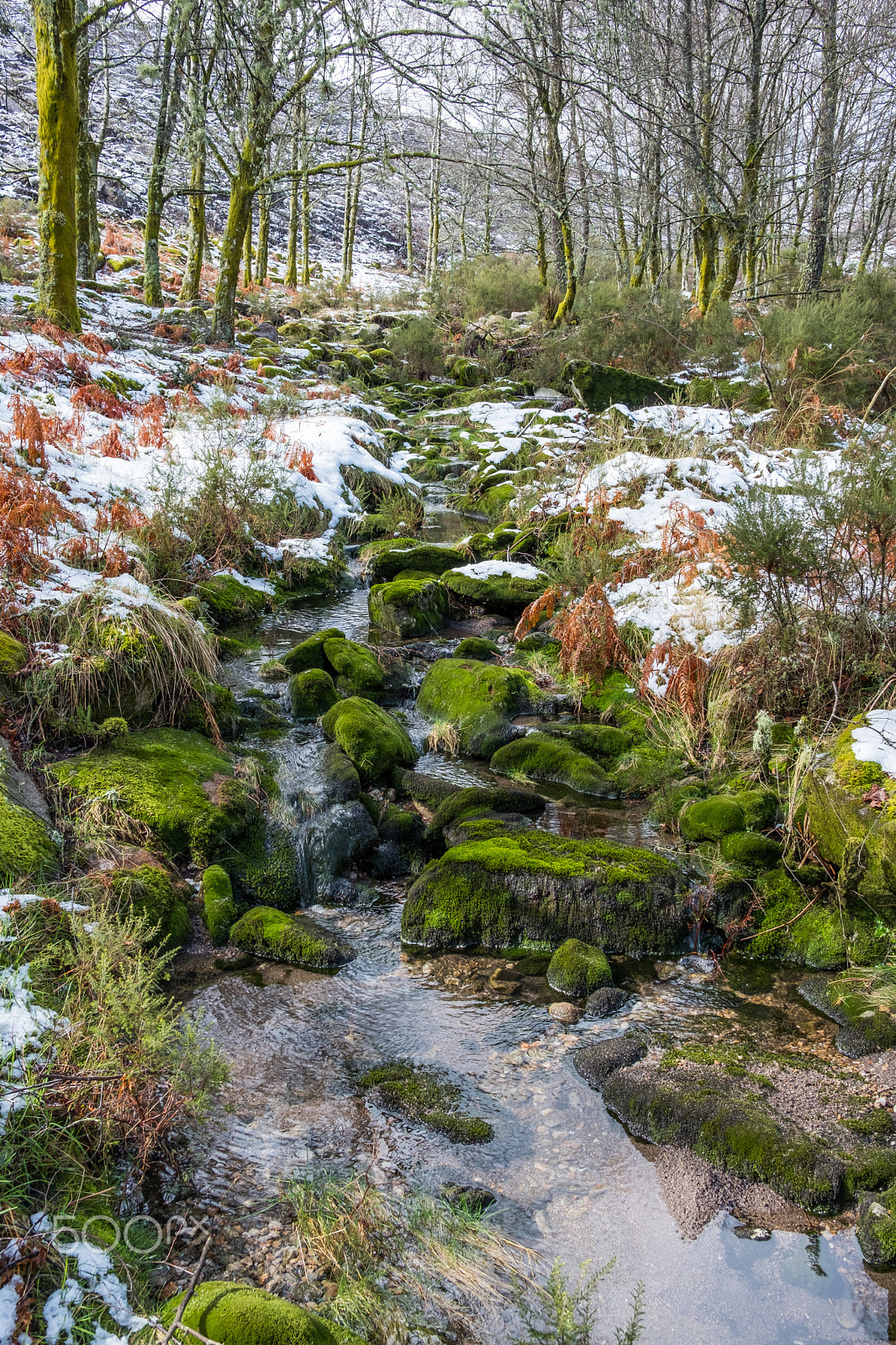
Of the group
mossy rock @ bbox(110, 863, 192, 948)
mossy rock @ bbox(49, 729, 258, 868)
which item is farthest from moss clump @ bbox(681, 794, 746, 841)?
mossy rock @ bbox(110, 863, 192, 948)

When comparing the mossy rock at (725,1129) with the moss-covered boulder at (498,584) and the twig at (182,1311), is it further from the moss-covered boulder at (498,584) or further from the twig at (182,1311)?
the moss-covered boulder at (498,584)

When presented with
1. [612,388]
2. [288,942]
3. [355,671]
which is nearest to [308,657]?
[355,671]

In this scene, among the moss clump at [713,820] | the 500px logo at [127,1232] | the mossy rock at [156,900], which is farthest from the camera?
the moss clump at [713,820]

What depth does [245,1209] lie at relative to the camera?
2.59 meters

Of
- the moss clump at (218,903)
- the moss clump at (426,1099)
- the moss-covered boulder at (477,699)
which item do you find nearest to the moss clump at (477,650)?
the moss-covered boulder at (477,699)

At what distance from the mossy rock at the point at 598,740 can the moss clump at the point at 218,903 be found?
2804 mm

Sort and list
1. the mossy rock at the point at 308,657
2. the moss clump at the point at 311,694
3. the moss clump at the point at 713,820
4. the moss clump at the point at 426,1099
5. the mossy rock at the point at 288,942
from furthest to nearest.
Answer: the mossy rock at the point at 308,657, the moss clump at the point at 311,694, the moss clump at the point at 713,820, the mossy rock at the point at 288,942, the moss clump at the point at 426,1099

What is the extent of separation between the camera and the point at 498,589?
28.1ft

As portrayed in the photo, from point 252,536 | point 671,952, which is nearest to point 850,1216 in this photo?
point 671,952

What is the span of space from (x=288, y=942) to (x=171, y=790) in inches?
49.1

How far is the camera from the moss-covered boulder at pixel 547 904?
425cm

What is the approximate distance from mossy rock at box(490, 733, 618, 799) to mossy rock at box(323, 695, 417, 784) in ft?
2.35

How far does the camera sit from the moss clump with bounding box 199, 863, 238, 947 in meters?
4.16

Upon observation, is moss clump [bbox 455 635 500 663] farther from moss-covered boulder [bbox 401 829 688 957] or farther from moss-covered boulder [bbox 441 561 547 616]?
moss-covered boulder [bbox 401 829 688 957]
